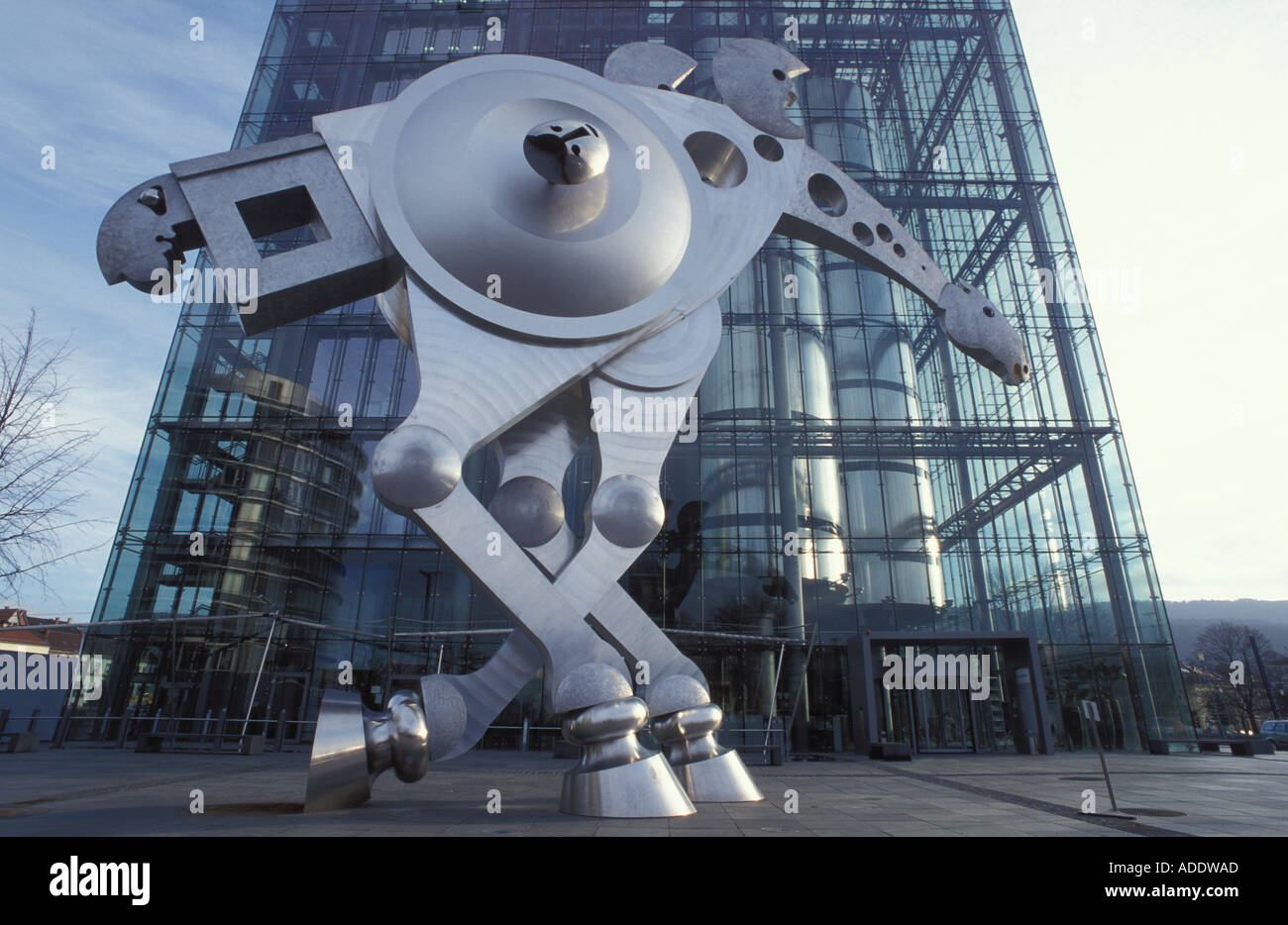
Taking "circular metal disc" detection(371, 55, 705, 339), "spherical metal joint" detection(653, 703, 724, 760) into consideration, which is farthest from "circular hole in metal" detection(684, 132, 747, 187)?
"spherical metal joint" detection(653, 703, 724, 760)

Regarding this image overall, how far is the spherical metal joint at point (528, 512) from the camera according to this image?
244 inches

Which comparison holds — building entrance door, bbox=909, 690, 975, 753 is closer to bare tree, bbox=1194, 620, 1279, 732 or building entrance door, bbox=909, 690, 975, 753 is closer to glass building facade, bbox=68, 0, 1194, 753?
glass building facade, bbox=68, 0, 1194, 753

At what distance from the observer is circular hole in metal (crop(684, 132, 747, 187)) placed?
22.7 ft

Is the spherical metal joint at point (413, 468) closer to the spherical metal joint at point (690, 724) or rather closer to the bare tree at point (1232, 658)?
the spherical metal joint at point (690, 724)

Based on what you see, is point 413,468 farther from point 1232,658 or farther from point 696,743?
point 1232,658

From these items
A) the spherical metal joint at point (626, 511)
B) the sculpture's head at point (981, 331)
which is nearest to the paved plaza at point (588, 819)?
the spherical metal joint at point (626, 511)

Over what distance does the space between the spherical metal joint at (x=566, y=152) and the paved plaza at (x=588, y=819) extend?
431 cm

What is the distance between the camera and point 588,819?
16.4ft

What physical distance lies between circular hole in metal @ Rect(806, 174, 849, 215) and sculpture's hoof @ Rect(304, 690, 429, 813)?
18.4 feet

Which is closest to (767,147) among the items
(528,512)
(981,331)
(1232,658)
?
(981,331)

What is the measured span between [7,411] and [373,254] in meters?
9.57

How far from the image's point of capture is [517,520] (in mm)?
6203
